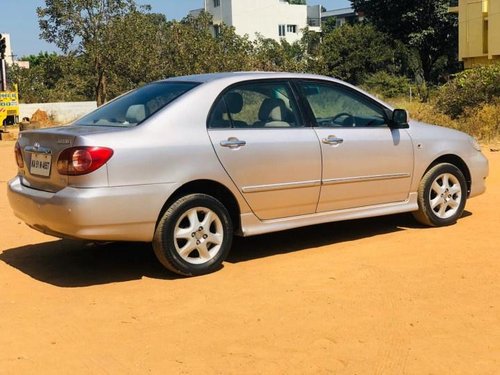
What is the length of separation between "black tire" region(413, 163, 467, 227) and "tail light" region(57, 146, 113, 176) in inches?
134

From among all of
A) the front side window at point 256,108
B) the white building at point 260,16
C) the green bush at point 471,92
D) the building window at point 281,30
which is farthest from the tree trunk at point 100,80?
the building window at point 281,30

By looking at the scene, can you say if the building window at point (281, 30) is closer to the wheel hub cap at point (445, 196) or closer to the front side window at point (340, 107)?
the wheel hub cap at point (445, 196)

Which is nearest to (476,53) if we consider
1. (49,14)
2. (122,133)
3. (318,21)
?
(49,14)

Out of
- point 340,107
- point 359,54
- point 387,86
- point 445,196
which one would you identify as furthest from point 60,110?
point 445,196

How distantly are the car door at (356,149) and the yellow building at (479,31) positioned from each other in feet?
81.5

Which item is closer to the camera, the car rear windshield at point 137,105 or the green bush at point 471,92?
the car rear windshield at point 137,105

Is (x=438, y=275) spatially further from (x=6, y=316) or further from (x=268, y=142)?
(x=6, y=316)

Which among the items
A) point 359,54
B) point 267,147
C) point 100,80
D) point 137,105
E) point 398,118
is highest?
point 359,54

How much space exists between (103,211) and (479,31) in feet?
96.1

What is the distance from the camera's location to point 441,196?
22.9 ft

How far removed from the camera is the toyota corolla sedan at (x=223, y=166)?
199 inches

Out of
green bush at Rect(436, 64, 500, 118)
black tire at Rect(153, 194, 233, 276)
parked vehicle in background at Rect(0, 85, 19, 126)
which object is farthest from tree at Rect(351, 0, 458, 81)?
black tire at Rect(153, 194, 233, 276)

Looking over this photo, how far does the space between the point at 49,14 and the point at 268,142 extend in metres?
28.5

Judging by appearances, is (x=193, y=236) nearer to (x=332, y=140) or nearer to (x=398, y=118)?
(x=332, y=140)
